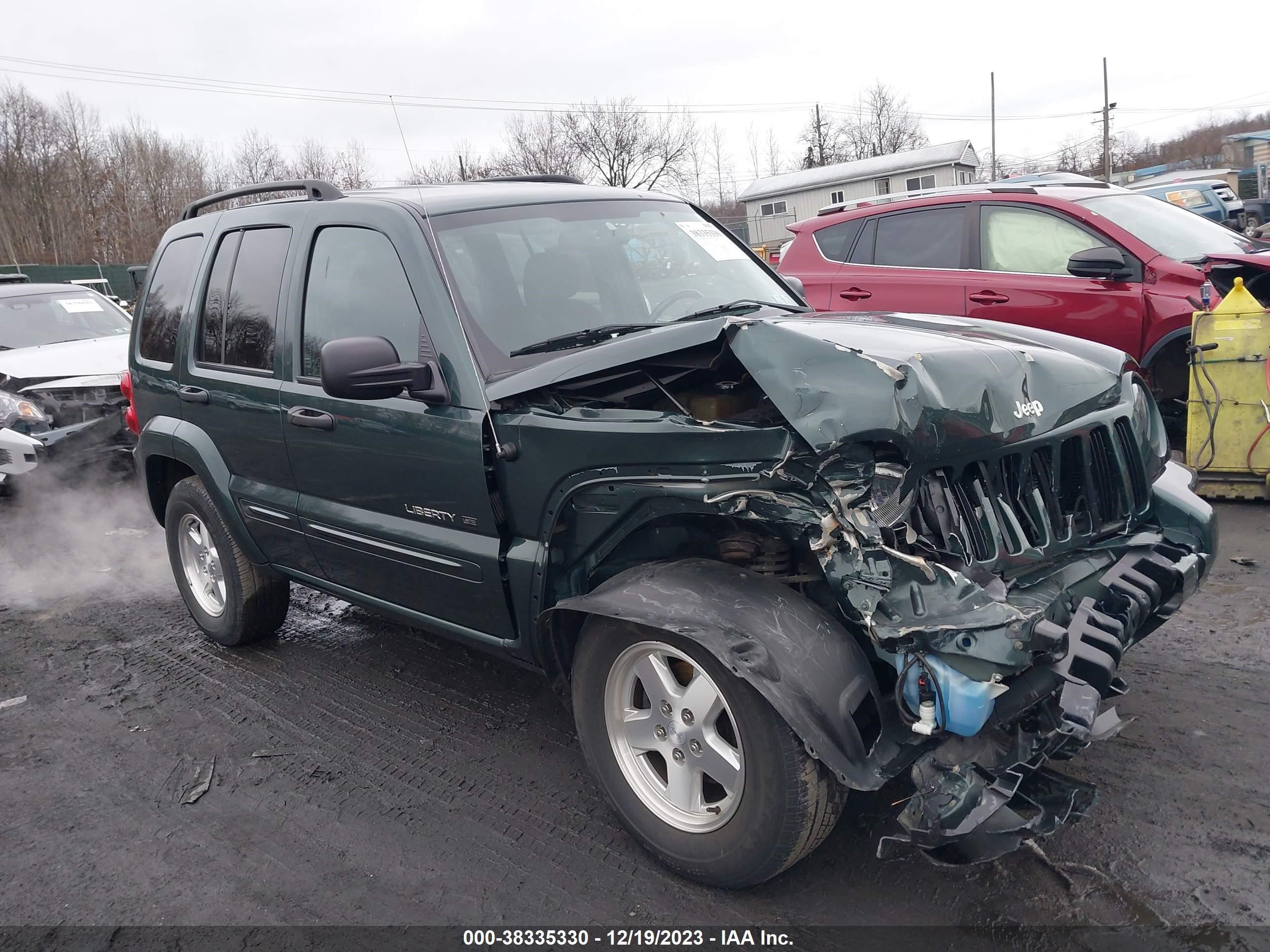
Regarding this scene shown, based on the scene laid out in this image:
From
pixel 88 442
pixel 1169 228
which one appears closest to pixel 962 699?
pixel 1169 228

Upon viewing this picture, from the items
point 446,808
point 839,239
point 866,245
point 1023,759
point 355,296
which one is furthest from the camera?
point 839,239

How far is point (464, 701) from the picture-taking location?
159 inches

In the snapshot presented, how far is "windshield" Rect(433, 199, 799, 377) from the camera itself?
10.8 feet

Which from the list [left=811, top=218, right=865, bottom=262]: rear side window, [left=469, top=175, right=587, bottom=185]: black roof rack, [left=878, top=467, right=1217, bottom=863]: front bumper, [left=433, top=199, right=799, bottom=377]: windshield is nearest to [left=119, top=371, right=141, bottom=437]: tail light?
[left=469, top=175, right=587, bottom=185]: black roof rack

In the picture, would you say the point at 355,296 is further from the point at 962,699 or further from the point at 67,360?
the point at 67,360

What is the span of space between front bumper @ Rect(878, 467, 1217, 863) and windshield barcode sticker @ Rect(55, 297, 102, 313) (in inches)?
398

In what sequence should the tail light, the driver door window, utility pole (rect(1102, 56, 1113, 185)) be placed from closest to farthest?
the tail light → the driver door window → utility pole (rect(1102, 56, 1113, 185))

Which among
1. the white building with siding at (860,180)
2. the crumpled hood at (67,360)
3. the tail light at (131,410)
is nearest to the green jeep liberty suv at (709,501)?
the tail light at (131,410)

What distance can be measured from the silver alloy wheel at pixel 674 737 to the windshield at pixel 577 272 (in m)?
1.08

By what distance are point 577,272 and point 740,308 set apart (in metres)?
0.65

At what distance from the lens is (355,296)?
3.57 metres

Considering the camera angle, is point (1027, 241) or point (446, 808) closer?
point (446, 808)

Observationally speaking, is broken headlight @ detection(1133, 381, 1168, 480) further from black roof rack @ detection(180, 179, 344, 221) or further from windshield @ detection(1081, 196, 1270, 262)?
windshield @ detection(1081, 196, 1270, 262)

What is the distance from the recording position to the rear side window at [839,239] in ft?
25.4
